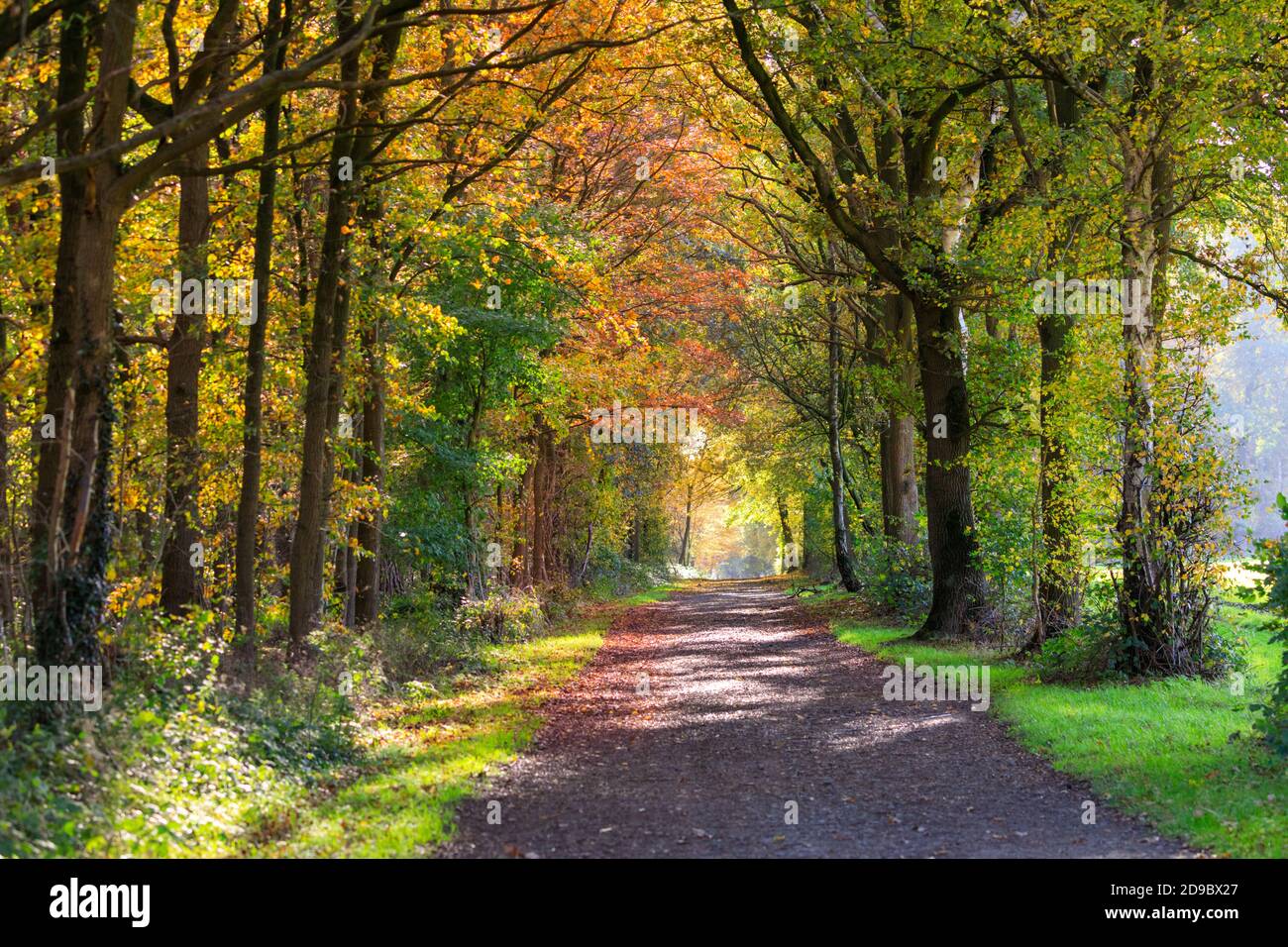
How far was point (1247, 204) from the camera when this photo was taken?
54.1 feet

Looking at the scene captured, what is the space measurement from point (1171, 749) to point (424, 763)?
6.62m

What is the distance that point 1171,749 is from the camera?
9.98 m

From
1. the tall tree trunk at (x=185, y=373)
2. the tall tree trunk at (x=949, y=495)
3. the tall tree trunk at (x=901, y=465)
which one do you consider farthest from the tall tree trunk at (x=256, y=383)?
the tall tree trunk at (x=901, y=465)

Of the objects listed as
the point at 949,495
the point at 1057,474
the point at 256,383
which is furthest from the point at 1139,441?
the point at 256,383

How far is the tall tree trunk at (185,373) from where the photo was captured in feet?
39.0

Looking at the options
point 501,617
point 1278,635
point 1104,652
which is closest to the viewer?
point 1278,635

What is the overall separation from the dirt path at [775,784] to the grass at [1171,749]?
31 cm

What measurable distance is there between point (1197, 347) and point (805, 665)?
7.95 meters

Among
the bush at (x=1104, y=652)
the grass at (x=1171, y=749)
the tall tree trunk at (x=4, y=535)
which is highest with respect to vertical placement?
the tall tree trunk at (x=4, y=535)

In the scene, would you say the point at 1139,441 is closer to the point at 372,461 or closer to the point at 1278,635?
the point at 1278,635

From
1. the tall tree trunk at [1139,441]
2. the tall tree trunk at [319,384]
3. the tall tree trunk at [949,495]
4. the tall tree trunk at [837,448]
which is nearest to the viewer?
the tall tree trunk at [319,384]

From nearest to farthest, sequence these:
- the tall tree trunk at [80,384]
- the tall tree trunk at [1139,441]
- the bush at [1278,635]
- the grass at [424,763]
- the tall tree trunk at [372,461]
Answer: the grass at [424,763]
the tall tree trunk at [80,384]
the bush at [1278,635]
the tall tree trunk at [1139,441]
the tall tree trunk at [372,461]

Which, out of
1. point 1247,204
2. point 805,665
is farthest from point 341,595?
point 1247,204

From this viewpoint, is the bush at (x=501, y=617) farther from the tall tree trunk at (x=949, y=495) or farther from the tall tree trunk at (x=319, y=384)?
the tall tree trunk at (x=949, y=495)
